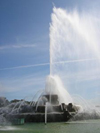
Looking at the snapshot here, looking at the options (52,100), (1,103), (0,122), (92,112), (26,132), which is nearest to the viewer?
(26,132)

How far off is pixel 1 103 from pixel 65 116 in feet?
212

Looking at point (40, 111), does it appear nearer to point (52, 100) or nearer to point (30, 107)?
point (30, 107)

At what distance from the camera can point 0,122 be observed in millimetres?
32062

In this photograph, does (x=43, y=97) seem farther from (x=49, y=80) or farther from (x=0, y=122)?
(x=0, y=122)

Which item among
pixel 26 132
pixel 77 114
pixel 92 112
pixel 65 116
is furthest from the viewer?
pixel 92 112

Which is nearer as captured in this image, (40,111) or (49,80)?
(40,111)

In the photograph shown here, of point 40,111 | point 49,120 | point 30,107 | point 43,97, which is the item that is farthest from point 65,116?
point 43,97

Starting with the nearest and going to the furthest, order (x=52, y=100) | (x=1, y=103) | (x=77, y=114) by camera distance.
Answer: (x=77, y=114) → (x=52, y=100) → (x=1, y=103)

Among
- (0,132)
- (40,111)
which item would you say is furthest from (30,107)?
(0,132)

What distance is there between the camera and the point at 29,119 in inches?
1359

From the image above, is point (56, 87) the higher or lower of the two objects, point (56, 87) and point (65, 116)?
the higher

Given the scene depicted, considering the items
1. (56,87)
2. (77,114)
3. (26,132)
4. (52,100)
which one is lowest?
(26,132)

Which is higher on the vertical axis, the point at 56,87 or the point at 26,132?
the point at 56,87

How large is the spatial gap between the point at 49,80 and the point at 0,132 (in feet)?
84.3
